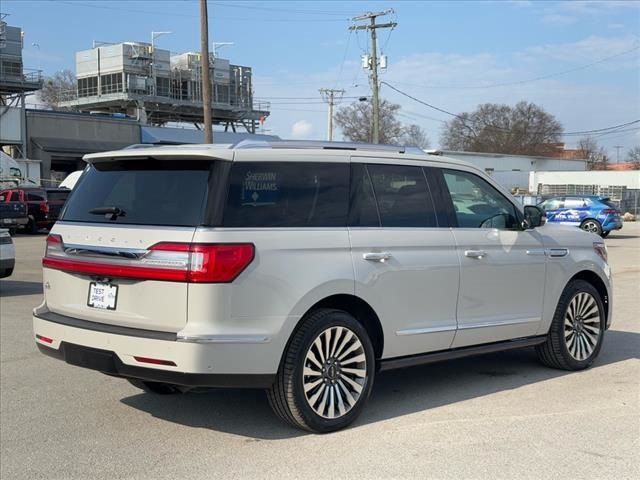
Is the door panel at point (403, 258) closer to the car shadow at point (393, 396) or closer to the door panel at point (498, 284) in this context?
the door panel at point (498, 284)

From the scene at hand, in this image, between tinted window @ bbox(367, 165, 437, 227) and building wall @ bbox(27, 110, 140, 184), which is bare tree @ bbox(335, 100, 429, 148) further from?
tinted window @ bbox(367, 165, 437, 227)

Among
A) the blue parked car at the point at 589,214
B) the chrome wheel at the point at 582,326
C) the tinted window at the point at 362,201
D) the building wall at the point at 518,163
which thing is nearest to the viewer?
the tinted window at the point at 362,201

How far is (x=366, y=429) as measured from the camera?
4844mm

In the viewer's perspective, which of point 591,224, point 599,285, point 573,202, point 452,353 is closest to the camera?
point 452,353

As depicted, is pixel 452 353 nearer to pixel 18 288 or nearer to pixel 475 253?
pixel 475 253

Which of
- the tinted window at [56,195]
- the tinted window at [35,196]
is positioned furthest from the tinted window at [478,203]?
the tinted window at [35,196]

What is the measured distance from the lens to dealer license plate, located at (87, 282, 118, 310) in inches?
179

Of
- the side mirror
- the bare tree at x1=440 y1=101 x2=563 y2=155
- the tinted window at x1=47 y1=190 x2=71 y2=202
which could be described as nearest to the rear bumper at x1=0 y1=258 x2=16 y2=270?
the side mirror

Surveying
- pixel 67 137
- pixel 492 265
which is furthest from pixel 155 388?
pixel 67 137

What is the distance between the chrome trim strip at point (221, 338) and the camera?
420cm

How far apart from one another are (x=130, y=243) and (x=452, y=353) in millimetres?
2628

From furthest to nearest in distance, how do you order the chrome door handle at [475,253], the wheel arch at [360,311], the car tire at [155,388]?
1. the chrome door handle at [475,253]
2. the car tire at [155,388]
3. the wheel arch at [360,311]

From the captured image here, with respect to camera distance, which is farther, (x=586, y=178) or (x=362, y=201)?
(x=586, y=178)

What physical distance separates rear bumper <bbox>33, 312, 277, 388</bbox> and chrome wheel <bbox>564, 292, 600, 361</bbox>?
3.27 metres
